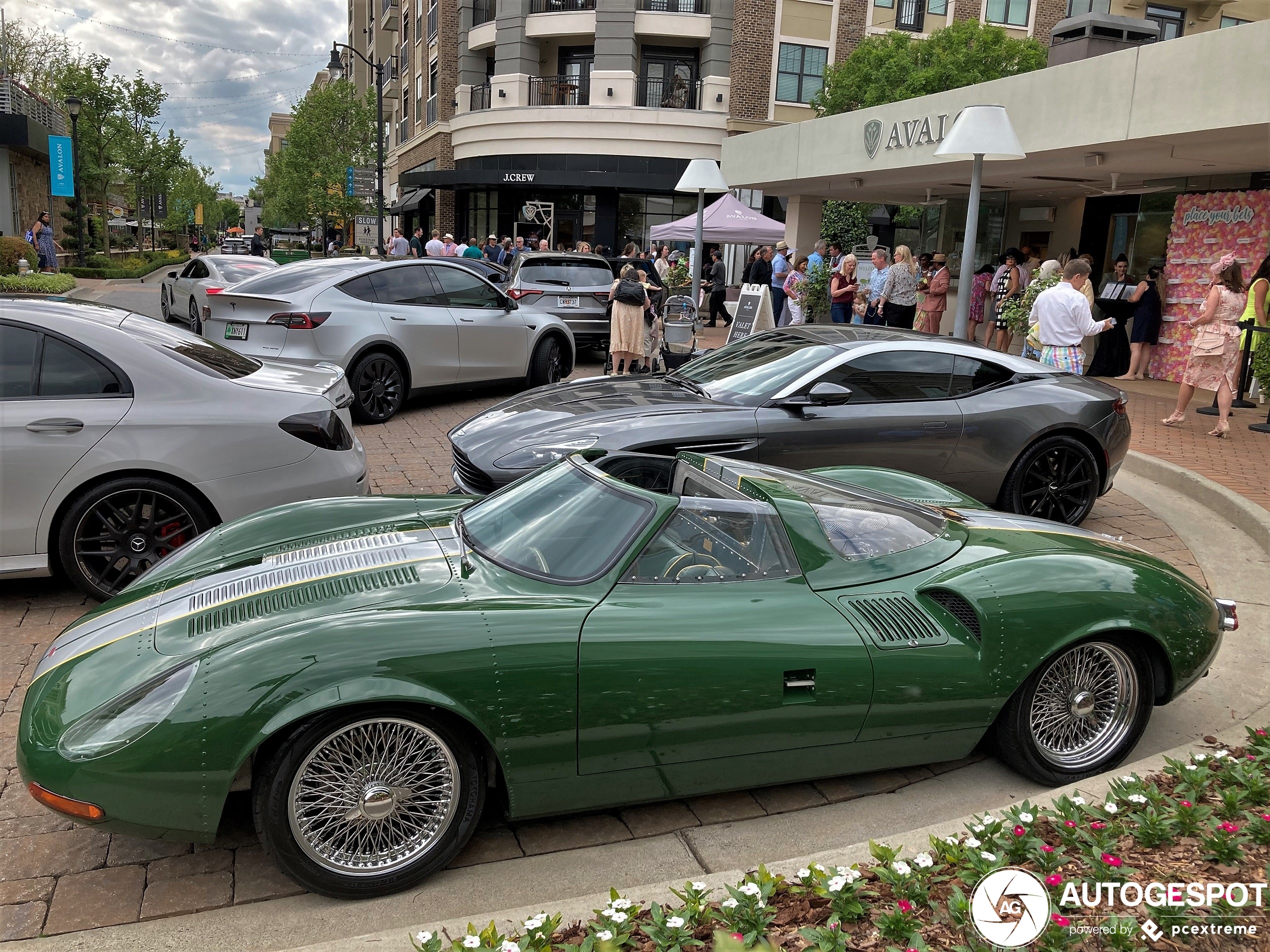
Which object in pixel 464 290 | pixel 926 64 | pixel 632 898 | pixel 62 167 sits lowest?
pixel 632 898

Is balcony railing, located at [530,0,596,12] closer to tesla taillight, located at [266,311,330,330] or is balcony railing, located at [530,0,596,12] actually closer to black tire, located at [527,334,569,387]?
black tire, located at [527,334,569,387]

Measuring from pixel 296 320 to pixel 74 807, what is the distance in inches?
294

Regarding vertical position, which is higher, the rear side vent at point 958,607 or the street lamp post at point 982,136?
the street lamp post at point 982,136

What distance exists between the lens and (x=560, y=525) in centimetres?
368

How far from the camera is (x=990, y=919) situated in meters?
2.62

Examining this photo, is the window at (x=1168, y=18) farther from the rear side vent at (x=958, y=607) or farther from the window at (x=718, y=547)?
the window at (x=718, y=547)

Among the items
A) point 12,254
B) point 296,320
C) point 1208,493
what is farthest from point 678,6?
point 1208,493

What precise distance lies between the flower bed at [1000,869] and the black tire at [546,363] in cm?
897

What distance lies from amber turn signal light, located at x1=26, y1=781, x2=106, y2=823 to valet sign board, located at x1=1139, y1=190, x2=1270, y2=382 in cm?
1438

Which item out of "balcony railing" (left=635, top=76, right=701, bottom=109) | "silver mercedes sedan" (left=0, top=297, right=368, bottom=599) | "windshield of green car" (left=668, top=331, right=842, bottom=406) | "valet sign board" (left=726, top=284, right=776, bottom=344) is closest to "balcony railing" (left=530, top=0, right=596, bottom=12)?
"balcony railing" (left=635, top=76, right=701, bottom=109)

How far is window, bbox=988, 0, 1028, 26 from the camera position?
36.9m

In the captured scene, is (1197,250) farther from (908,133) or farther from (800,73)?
(800,73)

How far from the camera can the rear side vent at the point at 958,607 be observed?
363cm

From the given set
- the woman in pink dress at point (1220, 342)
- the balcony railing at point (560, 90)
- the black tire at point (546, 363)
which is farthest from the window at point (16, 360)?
the balcony railing at point (560, 90)
